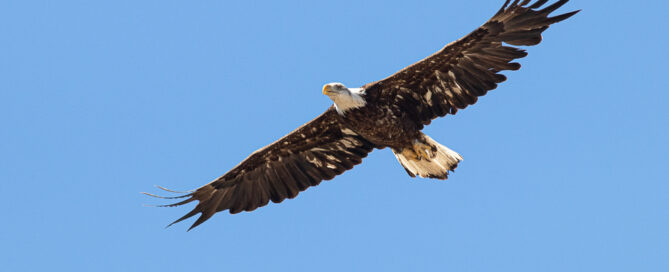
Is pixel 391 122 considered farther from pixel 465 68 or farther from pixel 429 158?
pixel 465 68

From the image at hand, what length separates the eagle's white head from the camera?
1339 centimetres

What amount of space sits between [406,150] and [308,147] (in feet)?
5.69

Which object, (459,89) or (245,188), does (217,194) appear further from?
(459,89)

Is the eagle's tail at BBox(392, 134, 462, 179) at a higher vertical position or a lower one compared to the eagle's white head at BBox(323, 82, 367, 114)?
lower

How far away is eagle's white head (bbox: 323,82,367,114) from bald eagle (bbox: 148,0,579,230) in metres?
0.02

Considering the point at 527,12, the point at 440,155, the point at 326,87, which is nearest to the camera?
the point at 527,12

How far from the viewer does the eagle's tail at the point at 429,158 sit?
14266 mm

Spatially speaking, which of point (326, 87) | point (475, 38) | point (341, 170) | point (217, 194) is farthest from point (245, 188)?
point (475, 38)

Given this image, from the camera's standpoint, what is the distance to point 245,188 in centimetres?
1509

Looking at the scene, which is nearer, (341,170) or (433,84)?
(433,84)

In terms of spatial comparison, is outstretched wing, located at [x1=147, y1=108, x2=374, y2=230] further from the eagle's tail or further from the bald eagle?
the eagle's tail

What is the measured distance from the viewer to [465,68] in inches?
528

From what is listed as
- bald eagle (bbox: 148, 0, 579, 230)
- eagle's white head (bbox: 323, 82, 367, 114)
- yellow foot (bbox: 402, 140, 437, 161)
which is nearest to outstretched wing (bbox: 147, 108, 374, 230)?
bald eagle (bbox: 148, 0, 579, 230)

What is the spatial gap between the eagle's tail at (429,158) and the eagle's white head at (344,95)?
134 centimetres
